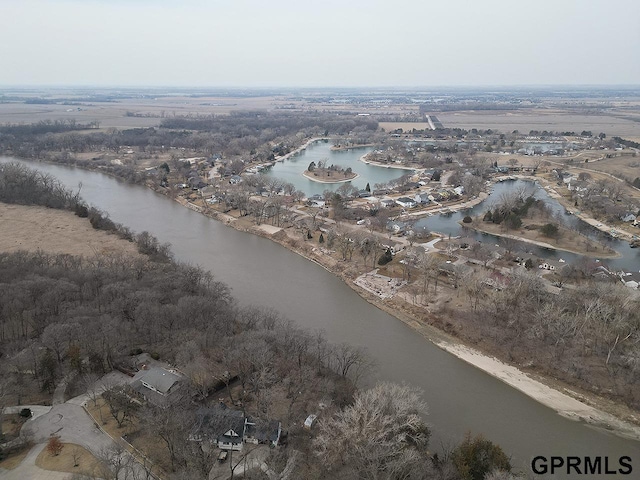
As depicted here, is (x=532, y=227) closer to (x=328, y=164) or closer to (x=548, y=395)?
(x=548, y=395)

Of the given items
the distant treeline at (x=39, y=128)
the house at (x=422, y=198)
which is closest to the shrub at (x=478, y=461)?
the house at (x=422, y=198)

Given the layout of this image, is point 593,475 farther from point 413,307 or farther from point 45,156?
point 45,156

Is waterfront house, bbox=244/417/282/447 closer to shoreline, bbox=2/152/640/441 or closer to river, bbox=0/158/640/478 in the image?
river, bbox=0/158/640/478

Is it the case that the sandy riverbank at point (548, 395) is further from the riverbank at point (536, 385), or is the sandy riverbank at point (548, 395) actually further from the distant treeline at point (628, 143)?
the distant treeline at point (628, 143)

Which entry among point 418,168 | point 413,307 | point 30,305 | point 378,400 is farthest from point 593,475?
Answer: point 418,168

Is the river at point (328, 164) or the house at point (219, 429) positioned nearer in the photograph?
the house at point (219, 429)

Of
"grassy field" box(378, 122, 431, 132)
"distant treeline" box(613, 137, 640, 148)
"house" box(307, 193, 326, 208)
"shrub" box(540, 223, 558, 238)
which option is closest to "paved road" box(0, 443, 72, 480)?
"house" box(307, 193, 326, 208)
